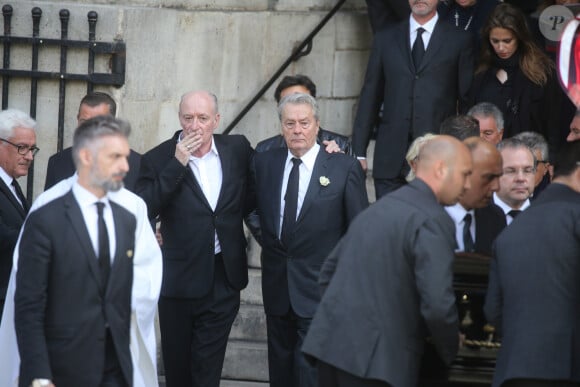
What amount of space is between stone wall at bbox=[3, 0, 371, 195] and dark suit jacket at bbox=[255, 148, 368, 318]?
2.28 metres

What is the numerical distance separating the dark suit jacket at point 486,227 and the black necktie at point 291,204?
1.11 metres

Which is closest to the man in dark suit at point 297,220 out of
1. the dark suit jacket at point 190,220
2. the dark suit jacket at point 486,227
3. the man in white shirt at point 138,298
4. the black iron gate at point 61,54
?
the dark suit jacket at point 190,220

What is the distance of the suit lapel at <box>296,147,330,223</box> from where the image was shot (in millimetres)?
8602

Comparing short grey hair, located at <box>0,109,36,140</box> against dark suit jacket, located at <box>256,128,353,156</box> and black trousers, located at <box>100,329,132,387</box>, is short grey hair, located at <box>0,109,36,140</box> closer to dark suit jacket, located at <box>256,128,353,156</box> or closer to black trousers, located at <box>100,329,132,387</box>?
dark suit jacket, located at <box>256,128,353,156</box>

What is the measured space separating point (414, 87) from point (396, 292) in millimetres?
3098

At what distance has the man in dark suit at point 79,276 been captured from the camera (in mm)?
6867

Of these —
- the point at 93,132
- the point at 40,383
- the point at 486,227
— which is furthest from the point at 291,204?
the point at 40,383

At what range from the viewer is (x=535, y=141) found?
916cm

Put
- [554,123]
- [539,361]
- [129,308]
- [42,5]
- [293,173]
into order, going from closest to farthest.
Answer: [539,361] → [129,308] → [293,173] → [554,123] → [42,5]

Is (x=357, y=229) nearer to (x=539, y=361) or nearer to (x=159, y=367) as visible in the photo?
(x=539, y=361)

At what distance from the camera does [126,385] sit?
23.6 ft

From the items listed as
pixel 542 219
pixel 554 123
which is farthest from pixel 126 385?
pixel 554 123

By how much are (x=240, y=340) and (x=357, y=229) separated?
346 cm

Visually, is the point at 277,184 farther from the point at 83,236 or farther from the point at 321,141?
the point at 83,236
